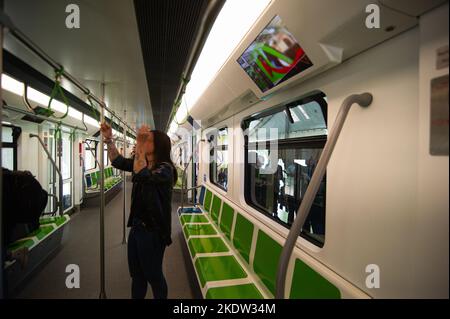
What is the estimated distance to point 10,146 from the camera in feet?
11.7

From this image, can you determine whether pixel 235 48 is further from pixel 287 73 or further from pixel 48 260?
pixel 48 260

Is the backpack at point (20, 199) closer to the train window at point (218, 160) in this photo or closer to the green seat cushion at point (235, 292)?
the green seat cushion at point (235, 292)

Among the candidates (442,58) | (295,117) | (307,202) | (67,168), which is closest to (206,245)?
(295,117)

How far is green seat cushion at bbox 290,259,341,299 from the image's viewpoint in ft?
4.09

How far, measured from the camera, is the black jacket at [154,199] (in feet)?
5.58

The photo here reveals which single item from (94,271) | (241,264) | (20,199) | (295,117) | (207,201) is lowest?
(94,271)

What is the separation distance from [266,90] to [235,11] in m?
0.70

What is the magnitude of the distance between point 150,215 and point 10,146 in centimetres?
361

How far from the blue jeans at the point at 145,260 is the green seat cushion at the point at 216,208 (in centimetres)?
183

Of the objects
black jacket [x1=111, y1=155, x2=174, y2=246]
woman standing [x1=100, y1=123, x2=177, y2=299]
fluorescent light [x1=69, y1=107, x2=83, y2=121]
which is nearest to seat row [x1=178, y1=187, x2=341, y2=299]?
woman standing [x1=100, y1=123, x2=177, y2=299]
